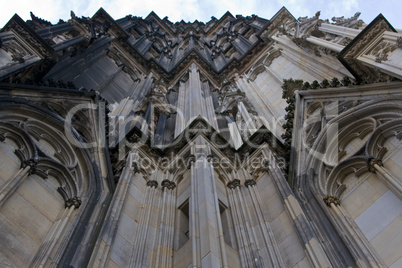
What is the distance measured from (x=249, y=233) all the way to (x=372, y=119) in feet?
13.3

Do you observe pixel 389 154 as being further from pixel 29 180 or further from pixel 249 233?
pixel 29 180

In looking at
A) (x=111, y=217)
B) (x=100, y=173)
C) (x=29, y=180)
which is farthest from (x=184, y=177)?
(x=29, y=180)

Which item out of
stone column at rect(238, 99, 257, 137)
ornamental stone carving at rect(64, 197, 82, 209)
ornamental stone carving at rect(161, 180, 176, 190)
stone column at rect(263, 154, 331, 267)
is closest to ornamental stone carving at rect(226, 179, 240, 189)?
stone column at rect(263, 154, 331, 267)

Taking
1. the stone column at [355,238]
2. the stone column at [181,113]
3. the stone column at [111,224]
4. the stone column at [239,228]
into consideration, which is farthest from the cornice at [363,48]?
the stone column at [111,224]

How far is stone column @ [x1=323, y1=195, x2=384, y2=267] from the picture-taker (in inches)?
256

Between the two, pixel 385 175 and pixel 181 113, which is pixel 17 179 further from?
pixel 181 113

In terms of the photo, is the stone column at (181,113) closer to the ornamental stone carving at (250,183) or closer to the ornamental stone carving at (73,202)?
the ornamental stone carving at (250,183)

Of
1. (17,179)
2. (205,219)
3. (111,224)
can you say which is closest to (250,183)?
(205,219)

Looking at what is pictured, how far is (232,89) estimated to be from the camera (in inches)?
784

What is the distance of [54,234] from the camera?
7.16 m

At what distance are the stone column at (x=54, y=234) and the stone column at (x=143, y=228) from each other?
1359 mm

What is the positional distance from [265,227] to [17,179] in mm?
4842

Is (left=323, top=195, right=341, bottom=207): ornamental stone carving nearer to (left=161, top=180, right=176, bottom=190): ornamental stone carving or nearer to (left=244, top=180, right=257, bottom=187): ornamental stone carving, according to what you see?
(left=244, top=180, right=257, bottom=187): ornamental stone carving

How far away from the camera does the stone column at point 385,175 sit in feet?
23.9
